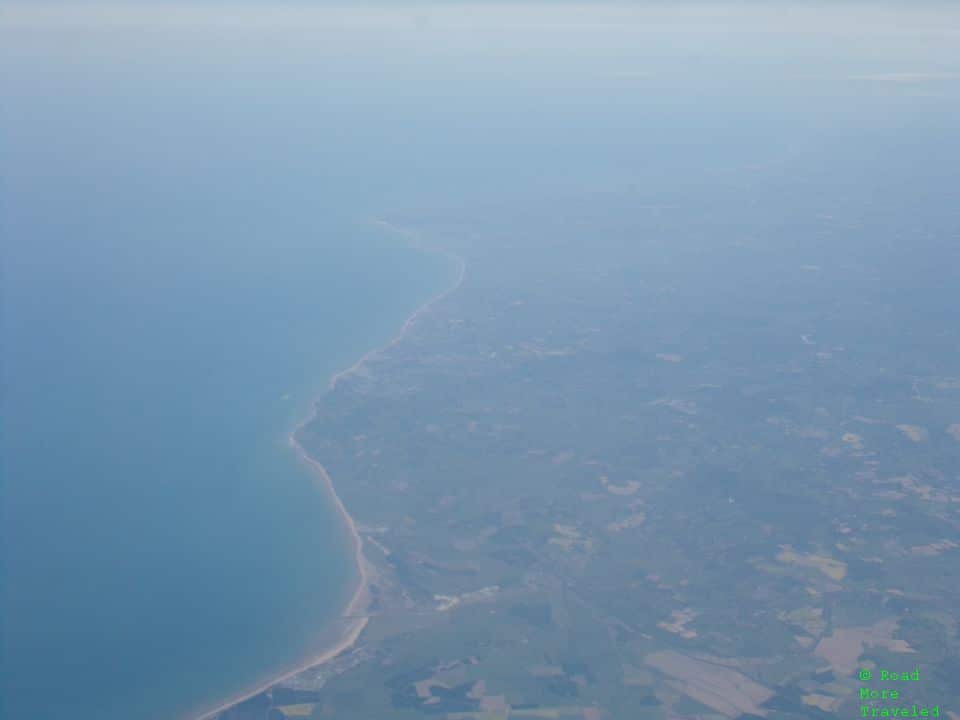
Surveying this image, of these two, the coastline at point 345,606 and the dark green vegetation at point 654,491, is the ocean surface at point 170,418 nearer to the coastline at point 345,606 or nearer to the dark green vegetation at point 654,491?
the coastline at point 345,606

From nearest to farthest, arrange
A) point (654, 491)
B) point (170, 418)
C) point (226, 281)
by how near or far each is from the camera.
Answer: point (654, 491) < point (170, 418) < point (226, 281)

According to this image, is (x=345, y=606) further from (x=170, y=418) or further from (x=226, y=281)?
(x=226, y=281)

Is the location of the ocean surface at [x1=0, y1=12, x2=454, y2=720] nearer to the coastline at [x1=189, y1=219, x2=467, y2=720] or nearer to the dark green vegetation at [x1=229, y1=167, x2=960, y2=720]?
the coastline at [x1=189, y1=219, x2=467, y2=720]

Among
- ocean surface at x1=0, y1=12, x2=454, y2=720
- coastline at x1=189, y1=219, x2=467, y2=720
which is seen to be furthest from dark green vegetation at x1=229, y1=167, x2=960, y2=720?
ocean surface at x1=0, y1=12, x2=454, y2=720

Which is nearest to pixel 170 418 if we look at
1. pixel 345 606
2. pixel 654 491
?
pixel 345 606

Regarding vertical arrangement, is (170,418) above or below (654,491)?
below

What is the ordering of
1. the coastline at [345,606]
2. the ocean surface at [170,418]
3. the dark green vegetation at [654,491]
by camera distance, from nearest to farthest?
the coastline at [345,606], the dark green vegetation at [654,491], the ocean surface at [170,418]

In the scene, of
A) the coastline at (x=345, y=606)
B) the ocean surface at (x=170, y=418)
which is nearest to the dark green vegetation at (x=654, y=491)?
the coastline at (x=345, y=606)

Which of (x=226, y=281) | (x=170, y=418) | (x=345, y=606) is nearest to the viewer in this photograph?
(x=345, y=606)

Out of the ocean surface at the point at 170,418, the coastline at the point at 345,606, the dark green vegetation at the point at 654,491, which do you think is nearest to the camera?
the coastline at the point at 345,606

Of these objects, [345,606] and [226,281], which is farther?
[226,281]

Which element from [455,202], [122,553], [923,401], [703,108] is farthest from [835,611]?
[703,108]
